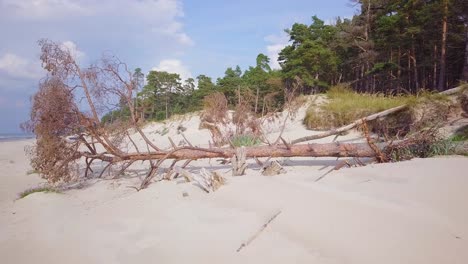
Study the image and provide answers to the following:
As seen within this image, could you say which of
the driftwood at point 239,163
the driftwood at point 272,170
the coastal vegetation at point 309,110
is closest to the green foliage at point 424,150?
the coastal vegetation at point 309,110

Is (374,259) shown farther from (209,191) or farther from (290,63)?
(290,63)

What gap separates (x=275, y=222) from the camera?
9.78 ft

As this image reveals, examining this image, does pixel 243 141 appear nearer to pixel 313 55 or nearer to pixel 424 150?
pixel 424 150

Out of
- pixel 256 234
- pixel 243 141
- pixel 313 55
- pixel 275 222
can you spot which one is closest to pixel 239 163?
pixel 275 222

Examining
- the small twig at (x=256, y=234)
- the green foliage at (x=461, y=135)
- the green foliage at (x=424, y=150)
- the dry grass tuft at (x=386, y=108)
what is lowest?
the small twig at (x=256, y=234)

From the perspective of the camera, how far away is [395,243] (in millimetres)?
2426

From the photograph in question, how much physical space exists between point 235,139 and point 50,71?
526 cm

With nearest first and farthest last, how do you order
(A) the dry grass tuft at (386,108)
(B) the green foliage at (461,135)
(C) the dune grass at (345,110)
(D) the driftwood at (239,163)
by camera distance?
1. (D) the driftwood at (239,163)
2. (B) the green foliage at (461,135)
3. (A) the dry grass tuft at (386,108)
4. (C) the dune grass at (345,110)

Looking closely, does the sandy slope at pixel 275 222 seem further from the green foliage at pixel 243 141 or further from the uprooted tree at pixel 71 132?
the green foliage at pixel 243 141

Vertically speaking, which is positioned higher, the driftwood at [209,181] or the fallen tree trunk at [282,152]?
the fallen tree trunk at [282,152]

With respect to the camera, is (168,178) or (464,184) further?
(168,178)

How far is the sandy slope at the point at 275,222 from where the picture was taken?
97.1 inches

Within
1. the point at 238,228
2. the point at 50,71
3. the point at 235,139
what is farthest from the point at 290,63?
the point at 238,228

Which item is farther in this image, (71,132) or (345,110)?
(345,110)
